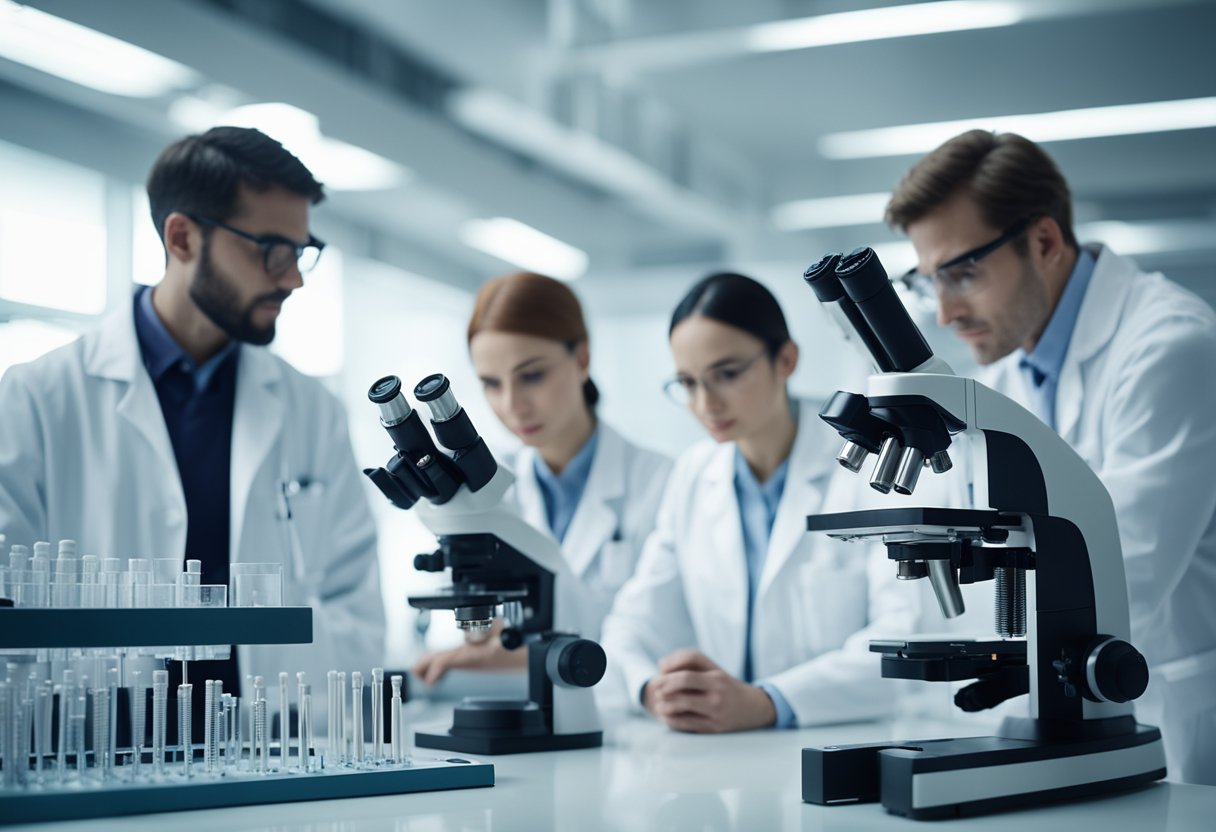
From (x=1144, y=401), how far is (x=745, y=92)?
4.54 m

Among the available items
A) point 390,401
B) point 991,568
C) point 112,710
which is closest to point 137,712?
point 112,710

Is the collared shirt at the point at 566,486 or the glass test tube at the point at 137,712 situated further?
the collared shirt at the point at 566,486

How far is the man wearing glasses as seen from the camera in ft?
5.90

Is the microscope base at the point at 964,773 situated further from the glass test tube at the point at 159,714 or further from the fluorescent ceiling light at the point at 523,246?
the fluorescent ceiling light at the point at 523,246

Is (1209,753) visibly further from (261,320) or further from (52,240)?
(52,240)

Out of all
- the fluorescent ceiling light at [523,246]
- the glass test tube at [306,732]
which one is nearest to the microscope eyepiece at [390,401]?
the glass test tube at [306,732]

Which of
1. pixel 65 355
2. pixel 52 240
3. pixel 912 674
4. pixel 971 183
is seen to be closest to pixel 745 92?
pixel 52 240

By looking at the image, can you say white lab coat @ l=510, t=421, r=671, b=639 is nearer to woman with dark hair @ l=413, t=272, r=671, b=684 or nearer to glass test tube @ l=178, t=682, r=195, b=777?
woman with dark hair @ l=413, t=272, r=671, b=684

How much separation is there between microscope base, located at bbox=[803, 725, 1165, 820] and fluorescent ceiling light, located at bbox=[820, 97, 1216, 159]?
486cm

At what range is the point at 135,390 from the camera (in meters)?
2.15

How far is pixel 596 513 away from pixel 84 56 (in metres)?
2.51

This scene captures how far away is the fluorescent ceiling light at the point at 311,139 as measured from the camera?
14.6 ft

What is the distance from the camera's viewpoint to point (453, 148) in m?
5.56

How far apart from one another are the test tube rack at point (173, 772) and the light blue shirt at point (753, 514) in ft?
3.66
